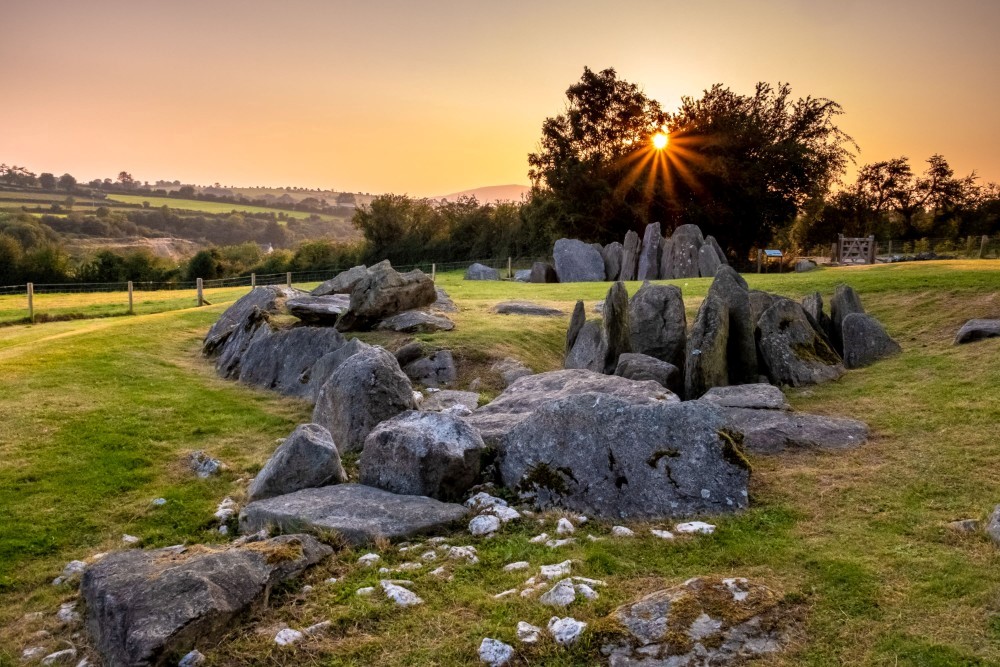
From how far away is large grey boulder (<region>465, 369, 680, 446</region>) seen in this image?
37.7 ft

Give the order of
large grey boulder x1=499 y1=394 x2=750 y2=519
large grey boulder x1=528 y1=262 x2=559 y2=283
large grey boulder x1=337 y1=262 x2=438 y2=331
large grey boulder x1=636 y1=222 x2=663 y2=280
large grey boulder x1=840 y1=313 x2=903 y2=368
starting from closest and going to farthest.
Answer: large grey boulder x1=499 y1=394 x2=750 y2=519
large grey boulder x1=840 y1=313 x2=903 y2=368
large grey boulder x1=337 y1=262 x2=438 y2=331
large grey boulder x1=636 y1=222 x2=663 y2=280
large grey boulder x1=528 y1=262 x2=559 y2=283

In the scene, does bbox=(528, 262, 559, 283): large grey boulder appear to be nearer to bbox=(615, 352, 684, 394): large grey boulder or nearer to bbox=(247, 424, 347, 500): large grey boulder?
bbox=(615, 352, 684, 394): large grey boulder

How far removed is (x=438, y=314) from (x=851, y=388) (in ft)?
35.2

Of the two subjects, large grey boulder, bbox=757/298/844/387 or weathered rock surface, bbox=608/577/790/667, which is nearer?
weathered rock surface, bbox=608/577/790/667

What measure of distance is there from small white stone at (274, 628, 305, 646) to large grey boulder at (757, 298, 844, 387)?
38.1ft

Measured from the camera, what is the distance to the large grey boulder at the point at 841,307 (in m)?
16.8

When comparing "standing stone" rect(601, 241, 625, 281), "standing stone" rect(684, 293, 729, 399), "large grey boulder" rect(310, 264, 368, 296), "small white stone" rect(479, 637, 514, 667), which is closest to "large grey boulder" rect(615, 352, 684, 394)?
"standing stone" rect(684, 293, 729, 399)

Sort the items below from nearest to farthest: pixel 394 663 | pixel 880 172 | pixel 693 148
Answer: pixel 394 663, pixel 693 148, pixel 880 172

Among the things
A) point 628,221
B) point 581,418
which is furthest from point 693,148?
point 581,418

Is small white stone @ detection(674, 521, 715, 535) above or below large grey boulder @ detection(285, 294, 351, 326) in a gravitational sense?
below

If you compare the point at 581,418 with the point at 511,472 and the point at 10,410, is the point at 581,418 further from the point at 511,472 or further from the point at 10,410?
the point at 10,410

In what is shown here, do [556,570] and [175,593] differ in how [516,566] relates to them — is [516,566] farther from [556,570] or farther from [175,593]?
[175,593]

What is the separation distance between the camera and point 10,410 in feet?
44.3

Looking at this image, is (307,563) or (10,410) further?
(10,410)
